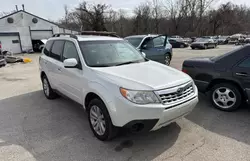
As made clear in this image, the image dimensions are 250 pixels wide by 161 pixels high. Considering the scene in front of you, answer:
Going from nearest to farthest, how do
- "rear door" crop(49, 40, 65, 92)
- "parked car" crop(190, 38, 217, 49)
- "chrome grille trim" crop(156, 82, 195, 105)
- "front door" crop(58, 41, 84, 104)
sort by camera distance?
1. "chrome grille trim" crop(156, 82, 195, 105)
2. "front door" crop(58, 41, 84, 104)
3. "rear door" crop(49, 40, 65, 92)
4. "parked car" crop(190, 38, 217, 49)

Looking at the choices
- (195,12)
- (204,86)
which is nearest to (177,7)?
(195,12)

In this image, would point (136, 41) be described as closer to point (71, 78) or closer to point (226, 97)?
point (226, 97)

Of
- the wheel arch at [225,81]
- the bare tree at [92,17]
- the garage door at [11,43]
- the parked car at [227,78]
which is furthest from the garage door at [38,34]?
the wheel arch at [225,81]

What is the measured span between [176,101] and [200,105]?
2131mm

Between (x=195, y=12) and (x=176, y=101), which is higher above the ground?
(x=195, y=12)

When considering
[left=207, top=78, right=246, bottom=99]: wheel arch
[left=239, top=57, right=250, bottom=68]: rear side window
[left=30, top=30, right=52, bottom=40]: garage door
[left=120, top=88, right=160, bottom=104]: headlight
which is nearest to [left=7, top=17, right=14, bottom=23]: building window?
[left=30, top=30, right=52, bottom=40]: garage door

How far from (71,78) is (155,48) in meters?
5.66

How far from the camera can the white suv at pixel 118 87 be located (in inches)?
98.7

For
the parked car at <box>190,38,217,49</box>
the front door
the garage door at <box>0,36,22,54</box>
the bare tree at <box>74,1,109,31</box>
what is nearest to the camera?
the front door

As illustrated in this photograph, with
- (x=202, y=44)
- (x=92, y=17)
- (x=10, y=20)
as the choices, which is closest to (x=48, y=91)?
(x=10, y=20)

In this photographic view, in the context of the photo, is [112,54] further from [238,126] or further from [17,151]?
[238,126]

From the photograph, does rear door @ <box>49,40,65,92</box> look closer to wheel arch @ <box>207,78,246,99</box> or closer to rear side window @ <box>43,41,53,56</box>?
rear side window @ <box>43,41,53,56</box>

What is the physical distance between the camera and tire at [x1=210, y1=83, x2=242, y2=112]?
388 cm

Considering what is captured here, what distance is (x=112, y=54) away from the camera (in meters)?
3.63
